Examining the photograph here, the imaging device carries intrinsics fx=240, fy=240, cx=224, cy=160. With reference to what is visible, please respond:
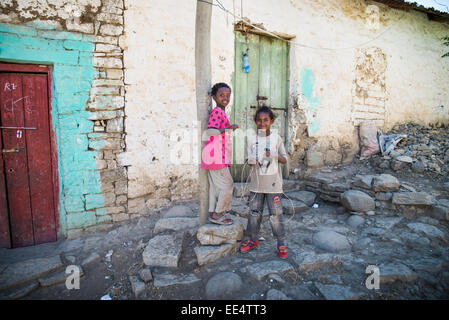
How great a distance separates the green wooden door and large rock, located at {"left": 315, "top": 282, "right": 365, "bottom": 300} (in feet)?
7.73

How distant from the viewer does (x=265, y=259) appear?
2.68m

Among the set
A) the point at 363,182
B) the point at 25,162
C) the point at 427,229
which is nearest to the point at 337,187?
the point at 363,182

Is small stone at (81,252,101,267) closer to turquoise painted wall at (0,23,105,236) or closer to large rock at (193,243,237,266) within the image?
turquoise painted wall at (0,23,105,236)

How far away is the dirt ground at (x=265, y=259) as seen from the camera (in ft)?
7.35

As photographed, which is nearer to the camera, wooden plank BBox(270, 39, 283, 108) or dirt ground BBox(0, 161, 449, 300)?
dirt ground BBox(0, 161, 449, 300)

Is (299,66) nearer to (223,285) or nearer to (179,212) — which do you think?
(179,212)

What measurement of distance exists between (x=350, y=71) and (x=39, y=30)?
5458mm

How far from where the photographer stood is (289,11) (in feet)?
14.5

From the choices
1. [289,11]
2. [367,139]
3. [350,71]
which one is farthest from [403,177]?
[289,11]

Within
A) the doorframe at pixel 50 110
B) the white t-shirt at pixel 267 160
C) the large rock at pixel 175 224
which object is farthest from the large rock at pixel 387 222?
the doorframe at pixel 50 110

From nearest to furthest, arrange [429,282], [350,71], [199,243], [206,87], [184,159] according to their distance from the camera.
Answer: [429,282] → [206,87] → [199,243] → [184,159] → [350,71]

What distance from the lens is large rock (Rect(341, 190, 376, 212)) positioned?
11.9 feet

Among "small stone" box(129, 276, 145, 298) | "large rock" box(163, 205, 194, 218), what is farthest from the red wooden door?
"small stone" box(129, 276, 145, 298)
